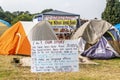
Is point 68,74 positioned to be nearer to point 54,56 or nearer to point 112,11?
point 54,56

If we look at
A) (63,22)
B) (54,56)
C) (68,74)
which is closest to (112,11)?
(63,22)

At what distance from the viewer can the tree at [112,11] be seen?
3431 centimetres

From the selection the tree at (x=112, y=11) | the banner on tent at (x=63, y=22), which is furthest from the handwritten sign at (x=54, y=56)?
the tree at (x=112, y=11)

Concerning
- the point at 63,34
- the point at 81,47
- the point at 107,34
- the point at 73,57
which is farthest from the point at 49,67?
the point at 63,34

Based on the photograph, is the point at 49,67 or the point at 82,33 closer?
the point at 49,67

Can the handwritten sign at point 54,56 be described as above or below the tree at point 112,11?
above

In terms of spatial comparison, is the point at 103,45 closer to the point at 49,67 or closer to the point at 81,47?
the point at 81,47

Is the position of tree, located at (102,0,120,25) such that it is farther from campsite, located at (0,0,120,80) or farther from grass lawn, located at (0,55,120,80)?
grass lawn, located at (0,55,120,80)

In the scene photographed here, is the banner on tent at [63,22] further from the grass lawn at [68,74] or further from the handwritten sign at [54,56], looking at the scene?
the handwritten sign at [54,56]

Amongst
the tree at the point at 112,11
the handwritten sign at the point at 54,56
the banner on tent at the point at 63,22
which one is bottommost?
the tree at the point at 112,11

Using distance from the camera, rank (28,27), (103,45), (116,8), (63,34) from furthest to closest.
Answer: (116,8) → (63,34) → (28,27) → (103,45)

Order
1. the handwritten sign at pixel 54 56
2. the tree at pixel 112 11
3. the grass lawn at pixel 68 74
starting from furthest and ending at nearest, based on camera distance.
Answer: the tree at pixel 112 11 → the grass lawn at pixel 68 74 → the handwritten sign at pixel 54 56

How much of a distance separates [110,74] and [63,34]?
28.2 ft

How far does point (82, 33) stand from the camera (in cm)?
1722
